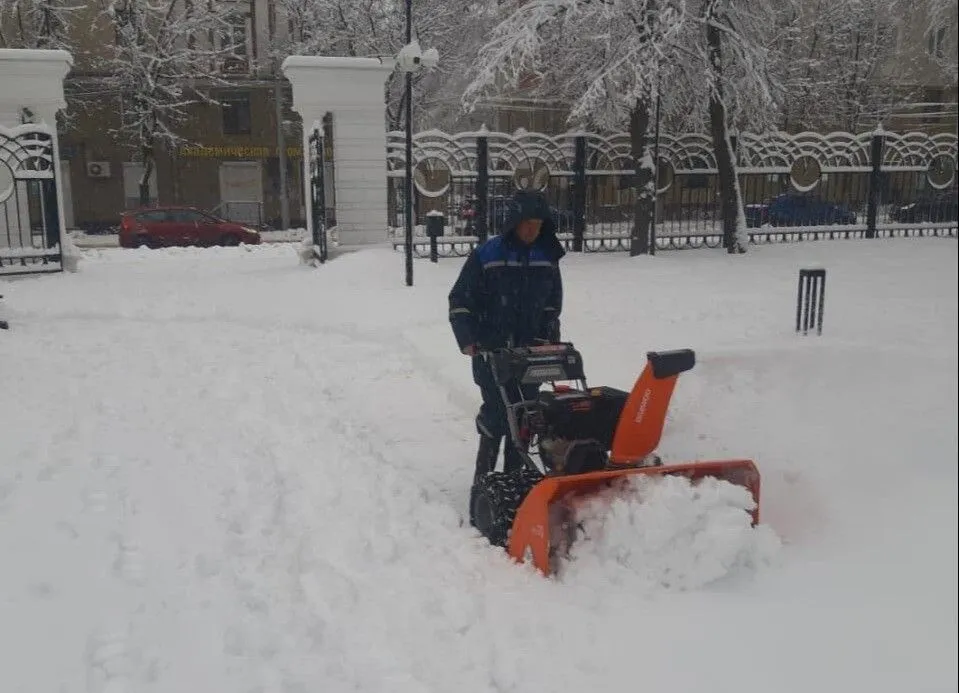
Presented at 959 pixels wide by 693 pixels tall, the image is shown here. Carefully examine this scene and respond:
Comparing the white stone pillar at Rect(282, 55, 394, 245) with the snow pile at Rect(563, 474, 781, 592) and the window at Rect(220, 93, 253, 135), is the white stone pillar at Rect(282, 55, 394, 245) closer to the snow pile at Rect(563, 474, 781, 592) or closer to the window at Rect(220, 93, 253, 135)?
the snow pile at Rect(563, 474, 781, 592)

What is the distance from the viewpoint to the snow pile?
3666mm

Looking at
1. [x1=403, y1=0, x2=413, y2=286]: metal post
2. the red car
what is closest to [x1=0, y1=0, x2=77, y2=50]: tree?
the red car

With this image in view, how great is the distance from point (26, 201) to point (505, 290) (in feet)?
48.2

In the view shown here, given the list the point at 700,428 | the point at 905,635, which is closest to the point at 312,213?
the point at 700,428

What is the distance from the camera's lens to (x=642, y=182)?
54.8ft

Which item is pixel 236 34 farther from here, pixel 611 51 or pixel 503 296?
pixel 503 296

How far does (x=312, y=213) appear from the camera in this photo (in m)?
16.5

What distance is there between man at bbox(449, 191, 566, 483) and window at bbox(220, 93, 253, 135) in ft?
115

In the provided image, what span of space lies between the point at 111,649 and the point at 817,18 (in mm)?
30743

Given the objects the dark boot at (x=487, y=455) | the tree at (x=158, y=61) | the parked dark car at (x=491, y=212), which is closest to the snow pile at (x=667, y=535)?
the dark boot at (x=487, y=455)

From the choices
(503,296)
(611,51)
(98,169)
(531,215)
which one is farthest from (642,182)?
(98,169)

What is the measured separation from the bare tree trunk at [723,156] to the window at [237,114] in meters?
25.2

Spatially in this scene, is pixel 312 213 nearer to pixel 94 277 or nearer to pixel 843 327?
pixel 94 277

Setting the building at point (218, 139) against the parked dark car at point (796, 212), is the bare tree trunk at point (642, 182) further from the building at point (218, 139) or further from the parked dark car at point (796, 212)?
the building at point (218, 139)
